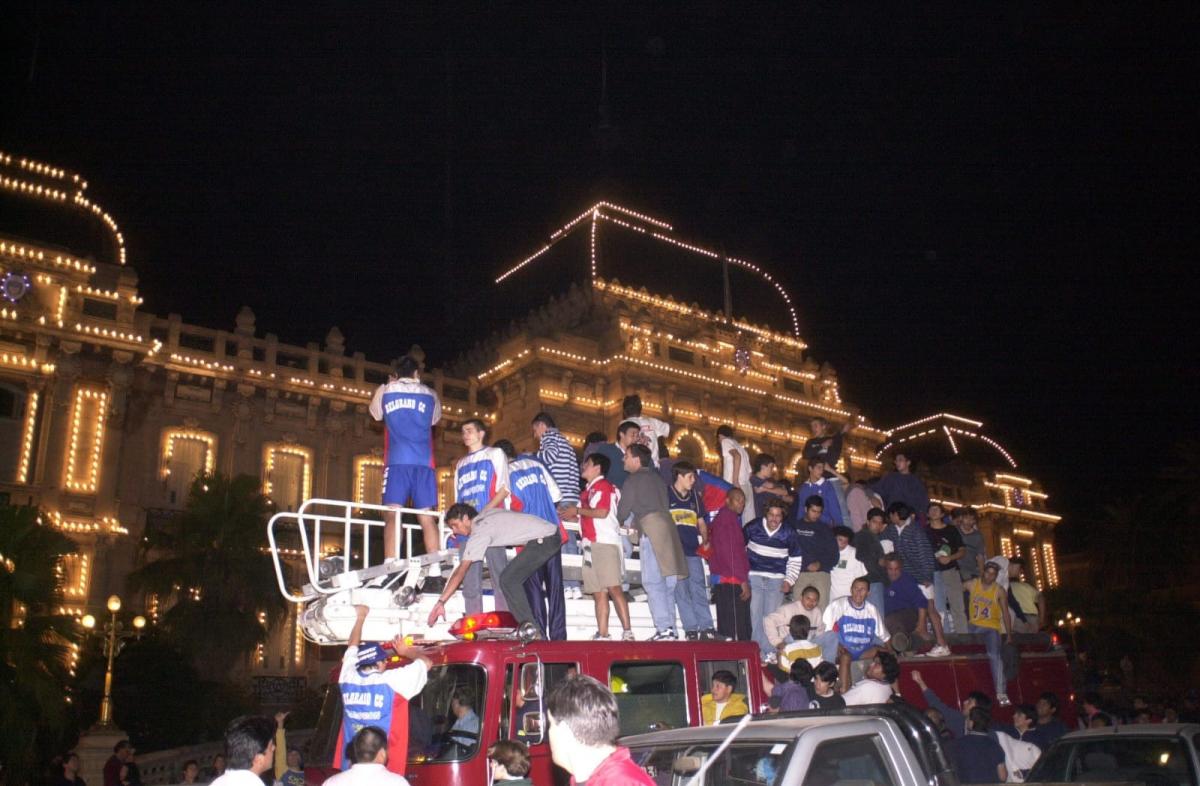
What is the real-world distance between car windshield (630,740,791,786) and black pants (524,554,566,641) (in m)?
2.87

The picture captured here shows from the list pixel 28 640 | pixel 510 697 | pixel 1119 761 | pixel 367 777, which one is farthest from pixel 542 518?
pixel 28 640

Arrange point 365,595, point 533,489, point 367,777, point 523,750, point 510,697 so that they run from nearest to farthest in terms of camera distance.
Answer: point 367,777, point 523,750, point 510,697, point 365,595, point 533,489

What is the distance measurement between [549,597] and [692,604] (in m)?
2.05

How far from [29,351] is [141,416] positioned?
3734mm

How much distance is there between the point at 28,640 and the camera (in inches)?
555

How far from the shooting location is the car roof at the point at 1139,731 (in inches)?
324

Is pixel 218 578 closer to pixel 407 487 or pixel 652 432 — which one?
pixel 652 432

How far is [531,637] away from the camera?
7.01 m

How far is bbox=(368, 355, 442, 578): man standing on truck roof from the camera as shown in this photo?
31.6 ft

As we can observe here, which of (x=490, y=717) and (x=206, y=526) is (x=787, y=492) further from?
(x=206, y=526)

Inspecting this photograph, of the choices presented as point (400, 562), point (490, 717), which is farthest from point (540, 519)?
point (490, 717)

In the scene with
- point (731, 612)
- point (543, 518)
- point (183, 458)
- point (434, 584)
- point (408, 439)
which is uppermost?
point (183, 458)

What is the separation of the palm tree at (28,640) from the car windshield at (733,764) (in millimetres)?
12201

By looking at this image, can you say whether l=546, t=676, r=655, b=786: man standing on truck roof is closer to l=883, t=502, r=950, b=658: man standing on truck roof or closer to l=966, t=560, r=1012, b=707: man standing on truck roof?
l=883, t=502, r=950, b=658: man standing on truck roof
